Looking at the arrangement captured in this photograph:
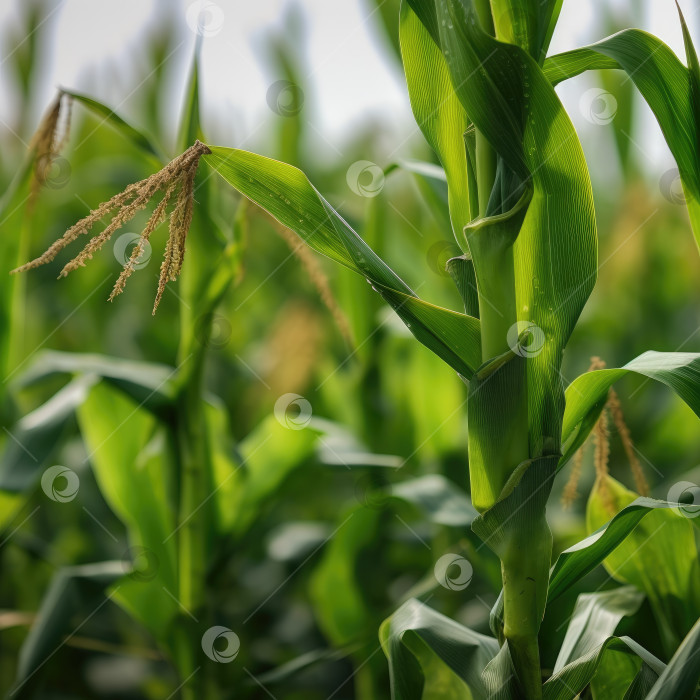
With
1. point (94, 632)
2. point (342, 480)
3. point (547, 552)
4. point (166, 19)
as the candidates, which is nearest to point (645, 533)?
point (547, 552)

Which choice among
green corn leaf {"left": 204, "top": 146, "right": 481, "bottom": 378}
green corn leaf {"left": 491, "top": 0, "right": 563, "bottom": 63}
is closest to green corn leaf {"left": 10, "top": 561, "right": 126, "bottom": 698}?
green corn leaf {"left": 204, "top": 146, "right": 481, "bottom": 378}

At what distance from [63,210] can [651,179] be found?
1.44m

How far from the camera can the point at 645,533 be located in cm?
65

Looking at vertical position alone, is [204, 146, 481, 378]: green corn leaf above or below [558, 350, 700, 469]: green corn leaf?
above

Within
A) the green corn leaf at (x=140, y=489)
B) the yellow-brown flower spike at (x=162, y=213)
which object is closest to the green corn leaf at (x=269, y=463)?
the green corn leaf at (x=140, y=489)

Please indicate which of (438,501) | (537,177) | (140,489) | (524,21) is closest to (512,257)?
(537,177)

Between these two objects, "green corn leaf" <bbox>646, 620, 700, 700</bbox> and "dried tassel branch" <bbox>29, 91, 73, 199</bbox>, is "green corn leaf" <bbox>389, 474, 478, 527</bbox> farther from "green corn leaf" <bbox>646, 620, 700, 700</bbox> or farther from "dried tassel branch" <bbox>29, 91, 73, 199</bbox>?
"dried tassel branch" <bbox>29, 91, 73, 199</bbox>

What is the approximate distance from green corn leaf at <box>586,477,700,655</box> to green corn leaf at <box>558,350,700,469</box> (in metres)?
0.12

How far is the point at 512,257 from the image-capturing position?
1.69ft

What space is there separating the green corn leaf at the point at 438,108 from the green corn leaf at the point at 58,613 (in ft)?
1.88

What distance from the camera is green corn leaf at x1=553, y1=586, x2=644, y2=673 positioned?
59cm

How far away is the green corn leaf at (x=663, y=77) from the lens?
515 mm

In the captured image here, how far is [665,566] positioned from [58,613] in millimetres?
638

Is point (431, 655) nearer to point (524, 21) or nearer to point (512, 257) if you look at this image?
point (512, 257)
